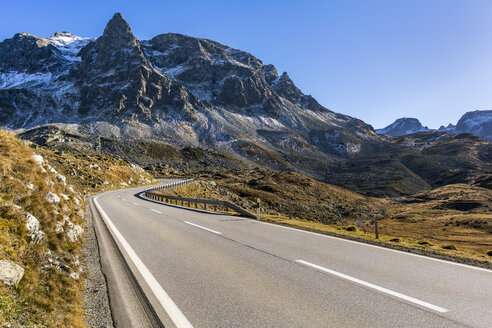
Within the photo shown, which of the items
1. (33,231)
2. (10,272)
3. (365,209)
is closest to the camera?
(10,272)

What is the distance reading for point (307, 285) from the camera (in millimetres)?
5164

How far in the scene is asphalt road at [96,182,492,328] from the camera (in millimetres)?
3934

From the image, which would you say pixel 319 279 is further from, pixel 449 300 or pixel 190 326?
pixel 190 326

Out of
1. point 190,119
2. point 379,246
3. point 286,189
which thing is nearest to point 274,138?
point 190,119

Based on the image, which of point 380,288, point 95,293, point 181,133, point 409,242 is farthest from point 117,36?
point 380,288

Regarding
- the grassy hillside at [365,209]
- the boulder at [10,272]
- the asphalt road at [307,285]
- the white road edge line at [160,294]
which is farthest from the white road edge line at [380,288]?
the grassy hillside at [365,209]

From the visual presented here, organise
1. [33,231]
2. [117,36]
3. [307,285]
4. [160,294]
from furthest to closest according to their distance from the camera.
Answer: [117,36], [33,231], [307,285], [160,294]

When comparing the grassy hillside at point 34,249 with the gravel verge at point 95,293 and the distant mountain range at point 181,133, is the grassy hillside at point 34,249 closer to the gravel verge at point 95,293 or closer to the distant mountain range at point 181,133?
the gravel verge at point 95,293

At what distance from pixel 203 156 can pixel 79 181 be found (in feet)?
259

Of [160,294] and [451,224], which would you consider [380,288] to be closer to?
[160,294]

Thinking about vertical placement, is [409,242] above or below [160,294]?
below

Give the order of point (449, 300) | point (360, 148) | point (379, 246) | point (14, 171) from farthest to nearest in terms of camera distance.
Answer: point (360, 148) → point (379, 246) → point (14, 171) → point (449, 300)

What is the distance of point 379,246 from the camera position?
8.92 metres

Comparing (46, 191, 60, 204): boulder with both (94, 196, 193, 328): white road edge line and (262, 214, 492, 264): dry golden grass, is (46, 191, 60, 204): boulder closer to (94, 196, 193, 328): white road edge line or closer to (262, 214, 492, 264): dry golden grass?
(94, 196, 193, 328): white road edge line
